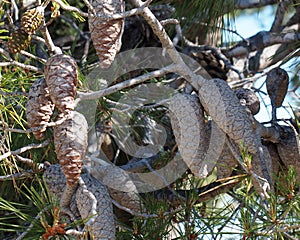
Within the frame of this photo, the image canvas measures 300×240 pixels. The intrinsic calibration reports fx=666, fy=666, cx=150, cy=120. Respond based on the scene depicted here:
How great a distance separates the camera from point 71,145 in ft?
3.60

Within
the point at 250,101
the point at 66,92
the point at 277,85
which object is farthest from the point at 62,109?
the point at 277,85

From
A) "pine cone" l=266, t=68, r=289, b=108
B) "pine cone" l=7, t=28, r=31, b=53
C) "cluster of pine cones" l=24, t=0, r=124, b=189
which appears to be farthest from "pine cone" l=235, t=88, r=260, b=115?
"pine cone" l=7, t=28, r=31, b=53

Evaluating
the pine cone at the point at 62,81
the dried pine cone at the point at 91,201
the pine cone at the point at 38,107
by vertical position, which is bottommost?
the dried pine cone at the point at 91,201

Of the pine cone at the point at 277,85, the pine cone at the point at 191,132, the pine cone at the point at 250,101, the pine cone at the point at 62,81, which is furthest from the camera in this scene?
the pine cone at the point at 277,85

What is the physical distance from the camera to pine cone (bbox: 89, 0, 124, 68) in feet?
3.71

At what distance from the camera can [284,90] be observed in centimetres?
148

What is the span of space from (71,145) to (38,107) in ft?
0.27

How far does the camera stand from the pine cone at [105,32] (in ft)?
3.71

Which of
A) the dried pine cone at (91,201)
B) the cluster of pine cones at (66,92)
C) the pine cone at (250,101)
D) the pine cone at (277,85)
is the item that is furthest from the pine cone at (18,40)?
the pine cone at (277,85)

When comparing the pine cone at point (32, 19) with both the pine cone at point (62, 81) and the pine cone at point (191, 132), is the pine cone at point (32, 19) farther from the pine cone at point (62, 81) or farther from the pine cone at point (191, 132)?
the pine cone at point (191, 132)

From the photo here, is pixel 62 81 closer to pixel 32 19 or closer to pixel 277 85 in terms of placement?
pixel 32 19

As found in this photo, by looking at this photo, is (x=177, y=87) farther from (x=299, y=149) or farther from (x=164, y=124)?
(x=299, y=149)

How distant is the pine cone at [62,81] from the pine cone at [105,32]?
0.08m

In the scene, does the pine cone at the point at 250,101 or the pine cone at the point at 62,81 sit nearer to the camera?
the pine cone at the point at 62,81
